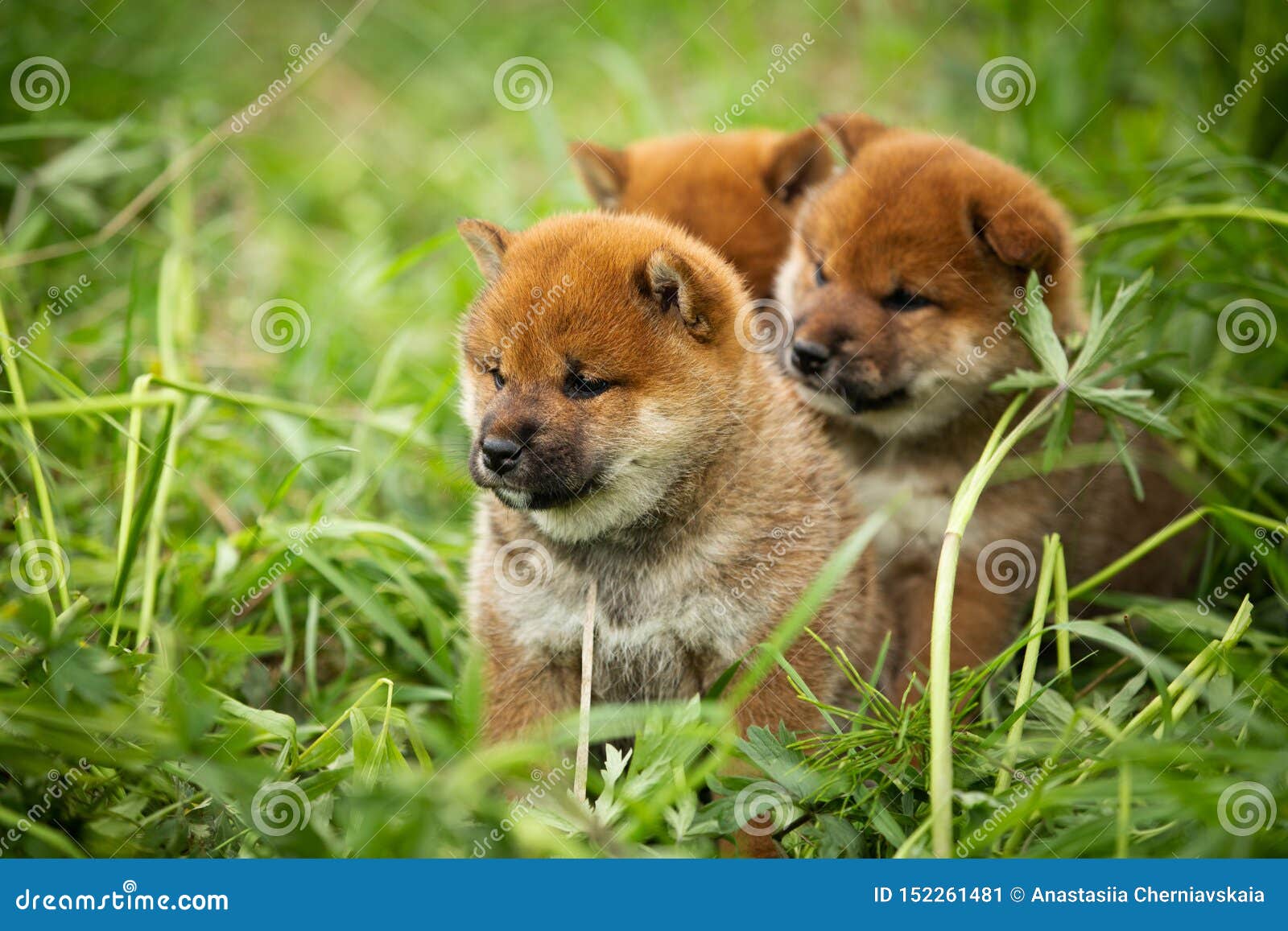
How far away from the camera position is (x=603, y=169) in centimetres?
536

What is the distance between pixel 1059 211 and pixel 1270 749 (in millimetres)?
2395

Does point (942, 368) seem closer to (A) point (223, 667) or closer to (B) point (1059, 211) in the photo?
(B) point (1059, 211)

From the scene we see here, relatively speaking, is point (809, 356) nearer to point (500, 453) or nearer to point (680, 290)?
point (680, 290)

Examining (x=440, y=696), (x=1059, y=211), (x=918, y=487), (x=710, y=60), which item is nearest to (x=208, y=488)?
(x=440, y=696)

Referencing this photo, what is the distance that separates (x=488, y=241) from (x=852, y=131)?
1.90 meters

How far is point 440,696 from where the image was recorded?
160 inches

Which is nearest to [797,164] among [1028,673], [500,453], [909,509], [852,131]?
[852,131]

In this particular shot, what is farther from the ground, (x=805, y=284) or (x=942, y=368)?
(x=805, y=284)

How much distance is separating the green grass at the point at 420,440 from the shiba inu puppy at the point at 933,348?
0.23 metres

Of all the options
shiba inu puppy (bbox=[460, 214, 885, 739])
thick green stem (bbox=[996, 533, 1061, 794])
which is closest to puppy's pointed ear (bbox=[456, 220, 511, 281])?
shiba inu puppy (bbox=[460, 214, 885, 739])

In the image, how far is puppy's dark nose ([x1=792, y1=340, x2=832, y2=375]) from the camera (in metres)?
4.42

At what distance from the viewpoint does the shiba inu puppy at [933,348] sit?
14.5 ft

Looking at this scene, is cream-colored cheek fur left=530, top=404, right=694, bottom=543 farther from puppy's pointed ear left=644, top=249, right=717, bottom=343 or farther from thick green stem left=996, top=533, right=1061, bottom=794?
thick green stem left=996, top=533, right=1061, bottom=794

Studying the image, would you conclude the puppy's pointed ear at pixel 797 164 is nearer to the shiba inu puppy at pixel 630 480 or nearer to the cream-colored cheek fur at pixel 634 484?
the shiba inu puppy at pixel 630 480
